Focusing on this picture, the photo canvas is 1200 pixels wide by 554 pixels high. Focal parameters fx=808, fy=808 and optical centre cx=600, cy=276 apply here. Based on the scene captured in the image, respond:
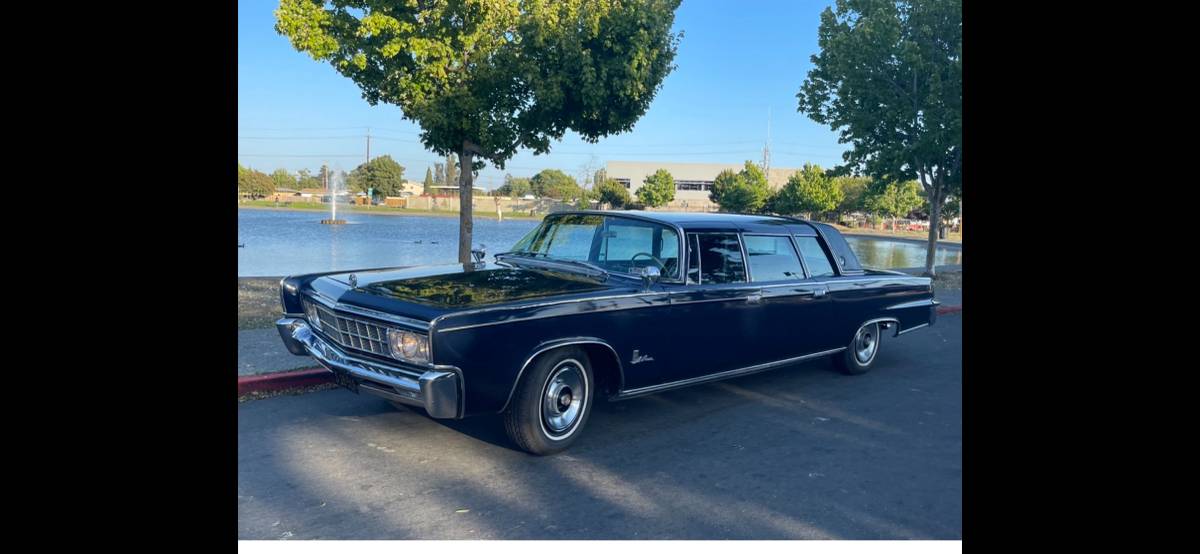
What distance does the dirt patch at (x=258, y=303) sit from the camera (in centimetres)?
873

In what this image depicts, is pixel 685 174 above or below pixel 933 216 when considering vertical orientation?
above

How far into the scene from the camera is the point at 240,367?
6.49 meters

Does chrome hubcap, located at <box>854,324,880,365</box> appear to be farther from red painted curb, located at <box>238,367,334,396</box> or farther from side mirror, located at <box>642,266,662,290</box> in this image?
red painted curb, located at <box>238,367,334,396</box>

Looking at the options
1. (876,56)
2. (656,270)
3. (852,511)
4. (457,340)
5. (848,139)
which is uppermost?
(876,56)

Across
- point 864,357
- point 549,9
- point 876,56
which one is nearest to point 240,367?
point 864,357

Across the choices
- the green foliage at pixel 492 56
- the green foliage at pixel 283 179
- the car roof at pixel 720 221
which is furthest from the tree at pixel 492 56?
the green foliage at pixel 283 179

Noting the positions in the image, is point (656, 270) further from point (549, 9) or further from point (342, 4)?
point (342, 4)

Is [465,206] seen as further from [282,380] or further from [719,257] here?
[719,257]

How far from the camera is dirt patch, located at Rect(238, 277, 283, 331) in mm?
8727

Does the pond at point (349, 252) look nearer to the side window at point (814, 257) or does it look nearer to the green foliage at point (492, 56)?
the green foliage at point (492, 56)

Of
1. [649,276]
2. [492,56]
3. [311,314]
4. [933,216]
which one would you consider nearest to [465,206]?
[492,56]

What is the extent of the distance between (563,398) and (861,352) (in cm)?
358

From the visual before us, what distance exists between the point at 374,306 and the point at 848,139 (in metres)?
15.3

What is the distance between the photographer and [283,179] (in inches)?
4328
